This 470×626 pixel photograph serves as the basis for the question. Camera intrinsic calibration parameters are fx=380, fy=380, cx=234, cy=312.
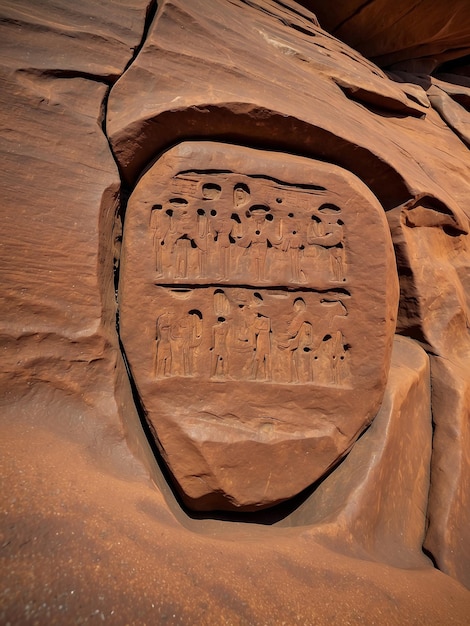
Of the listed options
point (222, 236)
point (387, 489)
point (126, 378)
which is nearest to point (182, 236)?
point (222, 236)

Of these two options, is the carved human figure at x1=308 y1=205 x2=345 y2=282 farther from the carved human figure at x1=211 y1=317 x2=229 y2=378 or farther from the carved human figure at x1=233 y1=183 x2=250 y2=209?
the carved human figure at x1=211 y1=317 x2=229 y2=378

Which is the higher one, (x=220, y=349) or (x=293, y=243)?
(x=293, y=243)

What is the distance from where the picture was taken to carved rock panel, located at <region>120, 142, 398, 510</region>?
6.61 ft

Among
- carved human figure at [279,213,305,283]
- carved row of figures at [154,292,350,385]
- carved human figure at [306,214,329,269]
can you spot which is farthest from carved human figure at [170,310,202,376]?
carved human figure at [306,214,329,269]

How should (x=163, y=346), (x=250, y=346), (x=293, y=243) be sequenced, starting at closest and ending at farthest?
(x=163, y=346)
(x=250, y=346)
(x=293, y=243)

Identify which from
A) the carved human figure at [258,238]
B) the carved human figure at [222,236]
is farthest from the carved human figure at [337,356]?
the carved human figure at [222,236]

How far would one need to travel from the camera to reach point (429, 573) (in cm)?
185

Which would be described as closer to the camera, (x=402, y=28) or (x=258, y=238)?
(x=258, y=238)

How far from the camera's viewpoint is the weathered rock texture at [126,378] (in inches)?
48.6

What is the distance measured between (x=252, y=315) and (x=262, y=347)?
191mm

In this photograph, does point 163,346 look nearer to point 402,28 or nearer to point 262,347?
point 262,347

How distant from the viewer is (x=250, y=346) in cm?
215

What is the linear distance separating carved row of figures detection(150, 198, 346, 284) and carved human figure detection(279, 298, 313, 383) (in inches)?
7.7

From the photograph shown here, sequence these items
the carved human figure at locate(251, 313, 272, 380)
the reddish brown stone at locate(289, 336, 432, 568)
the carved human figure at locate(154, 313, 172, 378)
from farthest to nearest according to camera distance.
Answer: the carved human figure at locate(251, 313, 272, 380) < the carved human figure at locate(154, 313, 172, 378) < the reddish brown stone at locate(289, 336, 432, 568)
